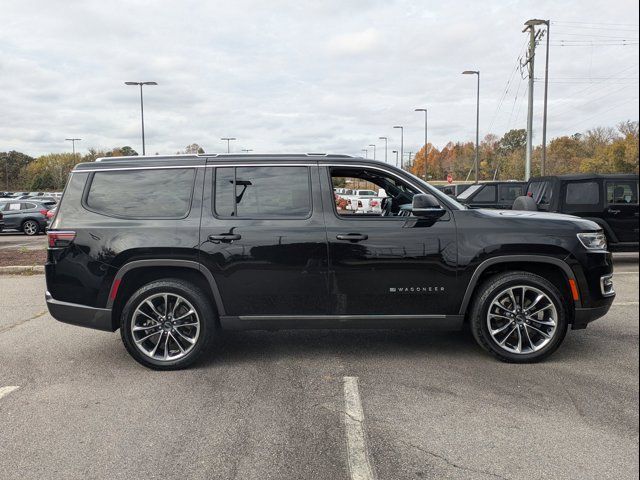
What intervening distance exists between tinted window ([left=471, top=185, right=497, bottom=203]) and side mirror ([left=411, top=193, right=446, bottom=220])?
1128 centimetres

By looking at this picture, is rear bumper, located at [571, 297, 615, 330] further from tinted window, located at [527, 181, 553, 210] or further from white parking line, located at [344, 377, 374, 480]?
tinted window, located at [527, 181, 553, 210]

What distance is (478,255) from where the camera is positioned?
4672 mm

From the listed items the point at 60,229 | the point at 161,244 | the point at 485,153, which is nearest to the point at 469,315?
the point at 161,244

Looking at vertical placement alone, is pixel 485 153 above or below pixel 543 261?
above

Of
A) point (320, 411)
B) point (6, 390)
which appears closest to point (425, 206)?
point (320, 411)

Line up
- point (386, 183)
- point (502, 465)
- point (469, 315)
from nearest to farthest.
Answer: point (502, 465)
point (469, 315)
point (386, 183)

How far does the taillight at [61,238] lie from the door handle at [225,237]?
50.2 inches

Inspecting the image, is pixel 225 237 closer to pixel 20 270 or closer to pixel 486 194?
pixel 20 270

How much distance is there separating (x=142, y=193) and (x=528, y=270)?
366 cm

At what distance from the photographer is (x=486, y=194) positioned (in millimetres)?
15352

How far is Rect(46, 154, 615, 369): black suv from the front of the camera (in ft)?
15.3

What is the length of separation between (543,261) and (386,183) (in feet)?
5.68

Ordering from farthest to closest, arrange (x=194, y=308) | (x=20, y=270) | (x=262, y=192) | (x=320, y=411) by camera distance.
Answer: (x=20, y=270) < (x=262, y=192) < (x=194, y=308) < (x=320, y=411)

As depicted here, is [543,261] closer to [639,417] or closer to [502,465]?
[502,465]
